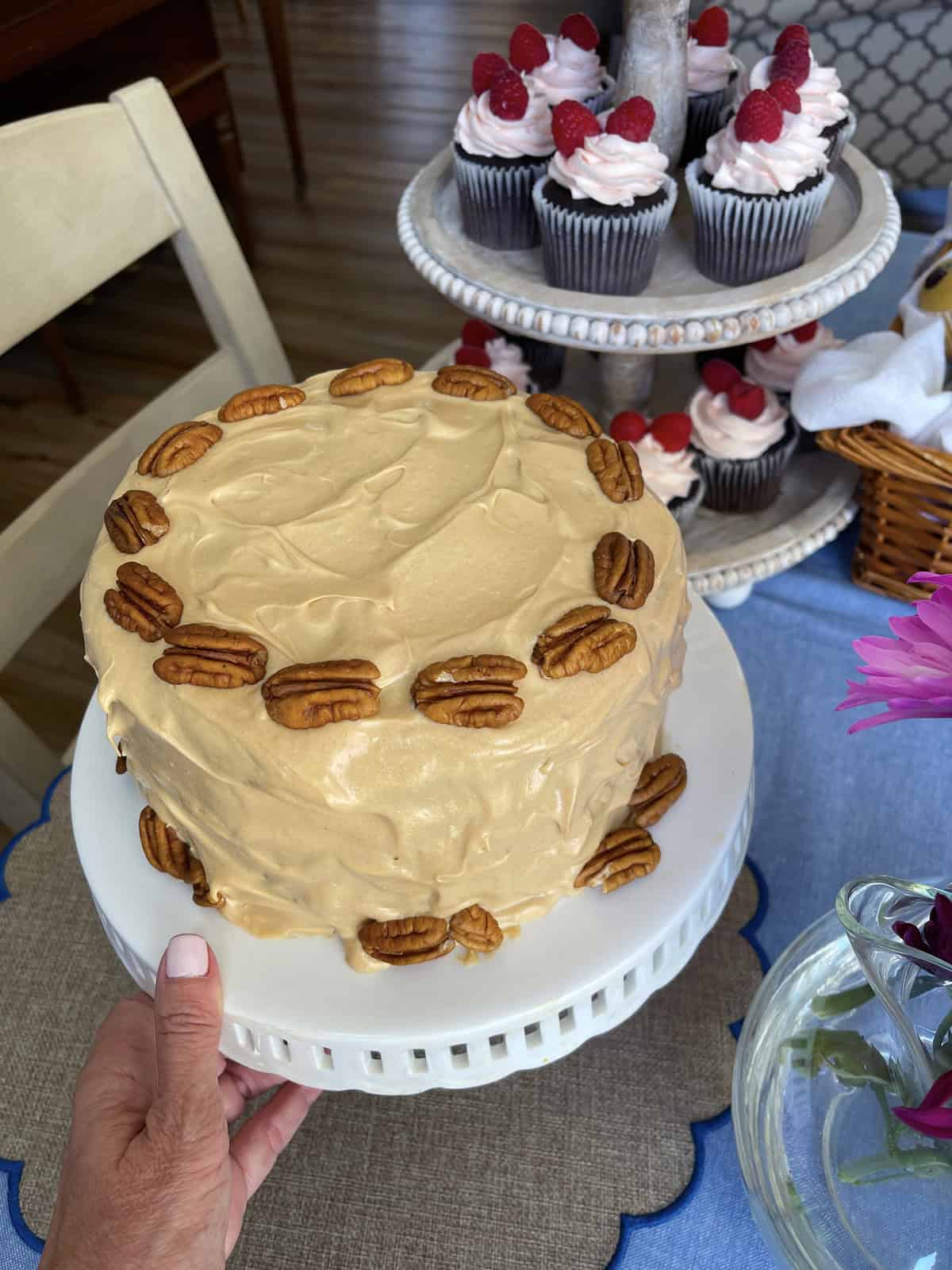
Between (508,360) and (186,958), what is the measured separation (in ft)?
2.73

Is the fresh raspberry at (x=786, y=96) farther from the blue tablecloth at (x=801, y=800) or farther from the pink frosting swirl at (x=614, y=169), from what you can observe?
the blue tablecloth at (x=801, y=800)

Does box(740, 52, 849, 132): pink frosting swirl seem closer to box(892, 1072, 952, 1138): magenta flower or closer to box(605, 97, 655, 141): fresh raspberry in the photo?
box(605, 97, 655, 141): fresh raspberry

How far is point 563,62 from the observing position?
3.81ft

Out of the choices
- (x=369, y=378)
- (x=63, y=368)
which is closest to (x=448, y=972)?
(x=369, y=378)

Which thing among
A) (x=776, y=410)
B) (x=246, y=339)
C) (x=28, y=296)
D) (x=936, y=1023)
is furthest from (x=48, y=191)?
(x=936, y=1023)

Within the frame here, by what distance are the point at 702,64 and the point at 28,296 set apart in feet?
2.67

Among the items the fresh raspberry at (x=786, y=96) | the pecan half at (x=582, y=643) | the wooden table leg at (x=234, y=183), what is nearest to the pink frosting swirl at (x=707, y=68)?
the fresh raspberry at (x=786, y=96)

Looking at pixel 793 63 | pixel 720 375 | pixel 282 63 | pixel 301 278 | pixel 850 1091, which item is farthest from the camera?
pixel 282 63

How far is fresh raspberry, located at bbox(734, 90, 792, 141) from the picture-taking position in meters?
1.00

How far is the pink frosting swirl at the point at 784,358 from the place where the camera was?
1225 millimetres

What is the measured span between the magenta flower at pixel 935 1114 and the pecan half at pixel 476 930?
0.29 m

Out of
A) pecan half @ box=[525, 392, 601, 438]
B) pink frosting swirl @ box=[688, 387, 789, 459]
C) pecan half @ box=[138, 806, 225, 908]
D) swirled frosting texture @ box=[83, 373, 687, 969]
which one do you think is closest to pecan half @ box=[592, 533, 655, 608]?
swirled frosting texture @ box=[83, 373, 687, 969]

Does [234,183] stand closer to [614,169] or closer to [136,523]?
[614,169]

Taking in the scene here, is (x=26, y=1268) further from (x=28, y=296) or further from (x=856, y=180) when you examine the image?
(x=856, y=180)
